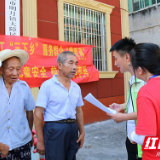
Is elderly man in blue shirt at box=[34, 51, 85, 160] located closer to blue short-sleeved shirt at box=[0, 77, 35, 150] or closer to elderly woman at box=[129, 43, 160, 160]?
blue short-sleeved shirt at box=[0, 77, 35, 150]

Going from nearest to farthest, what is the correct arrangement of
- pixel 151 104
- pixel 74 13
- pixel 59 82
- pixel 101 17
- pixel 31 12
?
→ pixel 151 104, pixel 59 82, pixel 31 12, pixel 74 13, pixel 101 17

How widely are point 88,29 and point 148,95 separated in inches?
193

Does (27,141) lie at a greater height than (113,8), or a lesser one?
lesser

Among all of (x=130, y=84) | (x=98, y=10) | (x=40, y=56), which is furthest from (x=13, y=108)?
(x=98, y=10)

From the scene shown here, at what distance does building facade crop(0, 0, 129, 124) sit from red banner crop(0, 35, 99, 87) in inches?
9.6

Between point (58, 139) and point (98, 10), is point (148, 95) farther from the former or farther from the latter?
point (98, 10)

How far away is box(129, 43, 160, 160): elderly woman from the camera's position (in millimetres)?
1073

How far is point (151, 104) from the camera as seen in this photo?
3.51 ft

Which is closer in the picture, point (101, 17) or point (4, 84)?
point (4, 84)

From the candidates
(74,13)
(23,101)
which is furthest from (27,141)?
(74,13)

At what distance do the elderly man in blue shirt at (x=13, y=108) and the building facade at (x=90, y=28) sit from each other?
2.54 meters

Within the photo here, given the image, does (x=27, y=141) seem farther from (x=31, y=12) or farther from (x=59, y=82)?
(x=31, y=12)

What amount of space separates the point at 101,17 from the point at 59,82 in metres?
4.71

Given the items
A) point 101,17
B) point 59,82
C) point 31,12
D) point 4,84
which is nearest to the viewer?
point 4,84
